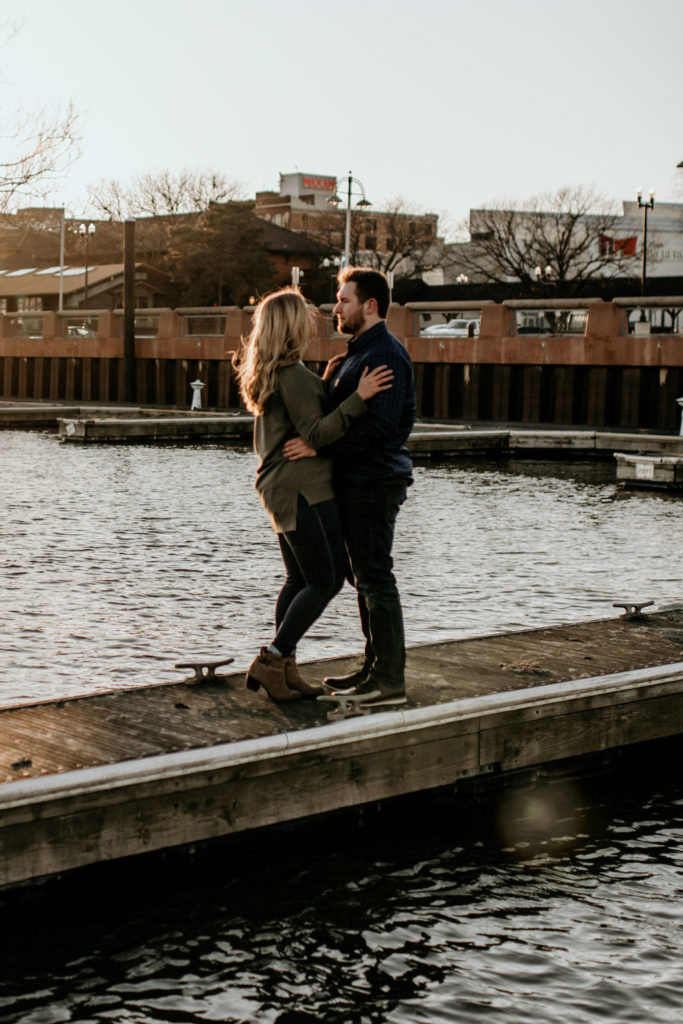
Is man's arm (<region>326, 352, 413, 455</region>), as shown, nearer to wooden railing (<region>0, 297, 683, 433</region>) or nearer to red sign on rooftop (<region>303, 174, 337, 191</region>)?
wooden railing (<region>0, 297, 683, 433</region>)

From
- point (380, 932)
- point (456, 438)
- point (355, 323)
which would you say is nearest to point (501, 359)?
point (456, 438)

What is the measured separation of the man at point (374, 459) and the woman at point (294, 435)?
0.22ft

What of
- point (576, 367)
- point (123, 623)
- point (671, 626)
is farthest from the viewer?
point (576, 367)

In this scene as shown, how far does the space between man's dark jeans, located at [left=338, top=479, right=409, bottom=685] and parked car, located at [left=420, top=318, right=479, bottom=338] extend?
28.1 m

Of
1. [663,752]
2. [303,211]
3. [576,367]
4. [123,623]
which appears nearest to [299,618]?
[663,752]

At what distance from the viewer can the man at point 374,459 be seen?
5617 millimetres

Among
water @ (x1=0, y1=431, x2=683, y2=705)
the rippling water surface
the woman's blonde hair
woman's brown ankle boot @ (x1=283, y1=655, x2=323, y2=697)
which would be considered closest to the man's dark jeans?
woman's brown ankle boot @ (x1=283, y1=655, x2=323, y2=697)

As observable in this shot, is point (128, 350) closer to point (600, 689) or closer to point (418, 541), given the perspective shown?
point (418, 541)

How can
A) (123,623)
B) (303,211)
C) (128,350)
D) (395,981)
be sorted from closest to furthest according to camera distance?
(395,981) < (123,623) < (128,350) < (303,211)

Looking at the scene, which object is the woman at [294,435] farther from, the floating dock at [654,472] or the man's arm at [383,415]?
the floating dock at [654,472]

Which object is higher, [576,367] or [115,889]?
[576,367]

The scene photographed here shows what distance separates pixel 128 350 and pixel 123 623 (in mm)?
32697

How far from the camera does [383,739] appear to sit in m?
5.66

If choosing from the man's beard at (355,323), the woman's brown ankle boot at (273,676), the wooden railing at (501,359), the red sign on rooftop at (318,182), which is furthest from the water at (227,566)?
the red sign on rooftop at (318,182)
